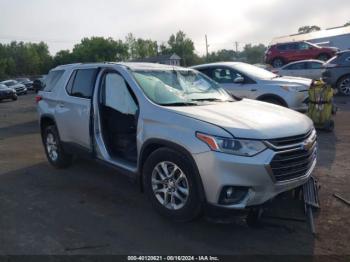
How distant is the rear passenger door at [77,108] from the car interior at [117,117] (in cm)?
25

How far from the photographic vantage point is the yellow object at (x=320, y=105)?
8.80 metres

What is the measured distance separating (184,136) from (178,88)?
1.25 metres

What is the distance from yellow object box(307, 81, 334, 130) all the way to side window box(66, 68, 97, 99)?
5398 mm

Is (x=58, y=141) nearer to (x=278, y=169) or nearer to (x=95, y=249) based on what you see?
(x=95, y=249)

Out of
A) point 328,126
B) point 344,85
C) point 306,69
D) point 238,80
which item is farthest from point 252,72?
point 306,69

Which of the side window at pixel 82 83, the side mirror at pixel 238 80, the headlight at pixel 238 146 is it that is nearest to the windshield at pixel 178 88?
the side window at pixel 82 83

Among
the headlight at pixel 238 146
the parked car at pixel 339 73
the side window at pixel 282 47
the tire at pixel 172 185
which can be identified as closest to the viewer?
the headlight at pixel 238 146

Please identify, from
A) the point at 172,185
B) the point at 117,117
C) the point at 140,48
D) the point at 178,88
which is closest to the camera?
the point at 172,185

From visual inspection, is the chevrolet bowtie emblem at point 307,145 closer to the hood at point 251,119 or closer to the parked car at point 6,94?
the hood at point 251,119

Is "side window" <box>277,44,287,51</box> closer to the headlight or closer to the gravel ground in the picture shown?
the gravel ground

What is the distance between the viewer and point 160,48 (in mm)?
103812

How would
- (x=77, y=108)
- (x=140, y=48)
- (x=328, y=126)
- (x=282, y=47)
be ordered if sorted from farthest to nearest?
(x=140, y=48) → (x=282, y=47) → (x=328, y=126) → (x=77, y=108)

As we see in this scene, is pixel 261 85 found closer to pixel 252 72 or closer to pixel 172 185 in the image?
pixel 252 72

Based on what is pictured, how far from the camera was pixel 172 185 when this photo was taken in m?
4.12
